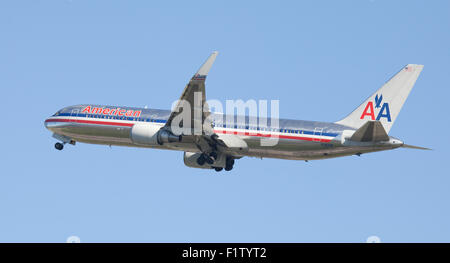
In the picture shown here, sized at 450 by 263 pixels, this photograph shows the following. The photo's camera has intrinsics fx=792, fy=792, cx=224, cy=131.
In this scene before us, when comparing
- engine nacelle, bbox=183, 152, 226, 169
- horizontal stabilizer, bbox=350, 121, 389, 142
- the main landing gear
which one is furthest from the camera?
engine nacelle, bbox=183, 152, 226, 169

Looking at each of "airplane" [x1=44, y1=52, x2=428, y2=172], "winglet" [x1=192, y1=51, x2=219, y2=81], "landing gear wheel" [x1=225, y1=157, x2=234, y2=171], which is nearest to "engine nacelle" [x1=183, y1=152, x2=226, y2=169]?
"airplane" [x1=44, y1=52, x2=428, y2=172]

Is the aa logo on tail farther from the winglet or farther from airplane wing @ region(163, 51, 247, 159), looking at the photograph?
the winglet

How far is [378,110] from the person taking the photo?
179ft

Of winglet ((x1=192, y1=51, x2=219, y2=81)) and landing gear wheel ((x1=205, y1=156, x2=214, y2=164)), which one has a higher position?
winglet ((x1=192, y1=51, x2=219, y2=81))

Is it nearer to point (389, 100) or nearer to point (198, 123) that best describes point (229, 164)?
point (198, 123)

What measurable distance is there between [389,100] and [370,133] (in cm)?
549

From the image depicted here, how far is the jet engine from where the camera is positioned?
5600 centimetres

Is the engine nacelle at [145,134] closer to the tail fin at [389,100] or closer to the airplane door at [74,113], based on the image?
the airplane door at [74,113]

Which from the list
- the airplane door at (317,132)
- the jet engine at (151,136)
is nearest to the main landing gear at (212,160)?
the jet engine at (151,136)

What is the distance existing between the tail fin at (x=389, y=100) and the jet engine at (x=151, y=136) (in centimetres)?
1247

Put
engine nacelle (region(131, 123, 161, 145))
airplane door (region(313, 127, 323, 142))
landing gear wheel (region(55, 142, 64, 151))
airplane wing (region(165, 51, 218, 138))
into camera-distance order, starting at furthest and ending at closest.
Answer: landing gear wheel (region(55, 142, 64, 151)), engine nacelle (region(131, 123, 161, 145)), airplane door (region(313, 127, 323, 142)), airplane wing (region(165, 51, 218, 138))

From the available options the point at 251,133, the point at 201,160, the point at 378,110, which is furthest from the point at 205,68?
the point at 378,110

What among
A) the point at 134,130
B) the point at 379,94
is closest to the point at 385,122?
the point at 379,94

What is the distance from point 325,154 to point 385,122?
4644 mm
